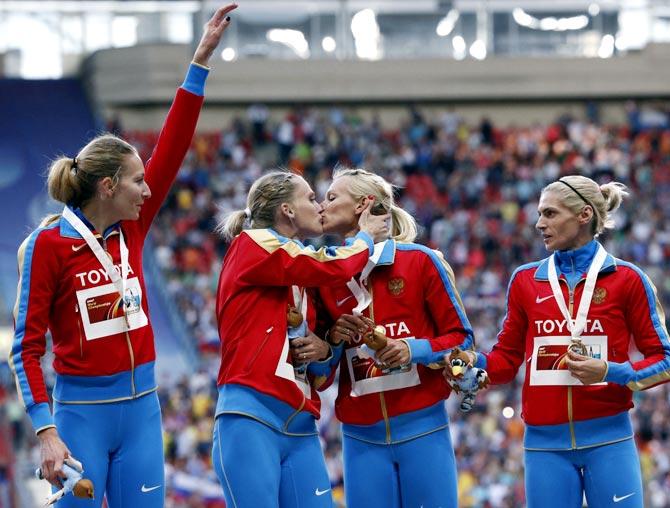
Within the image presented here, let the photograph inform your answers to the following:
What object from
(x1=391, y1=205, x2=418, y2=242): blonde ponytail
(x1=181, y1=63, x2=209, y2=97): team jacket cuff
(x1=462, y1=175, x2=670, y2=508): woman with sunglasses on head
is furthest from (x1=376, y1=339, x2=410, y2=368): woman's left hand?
(x1=181, y1=63, x2=209, y2=97): team jacket cuff

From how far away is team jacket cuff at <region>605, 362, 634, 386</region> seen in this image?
596 cm

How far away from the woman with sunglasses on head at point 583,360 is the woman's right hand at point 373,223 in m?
0.70

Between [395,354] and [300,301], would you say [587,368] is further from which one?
[300,301]

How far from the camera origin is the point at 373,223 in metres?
6.17

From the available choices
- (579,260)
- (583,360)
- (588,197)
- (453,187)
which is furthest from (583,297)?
(453,187)

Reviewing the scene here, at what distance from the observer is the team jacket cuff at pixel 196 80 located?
19.6 ft

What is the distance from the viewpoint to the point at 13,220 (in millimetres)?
28141

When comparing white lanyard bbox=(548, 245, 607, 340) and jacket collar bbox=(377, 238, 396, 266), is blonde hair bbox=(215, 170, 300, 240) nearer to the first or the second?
jacket collar bbox=(377, 238, 396, 266)

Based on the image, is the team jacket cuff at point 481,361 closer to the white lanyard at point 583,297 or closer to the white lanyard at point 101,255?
the white lanyard at point 583,297

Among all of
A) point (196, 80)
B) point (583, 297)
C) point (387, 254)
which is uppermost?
point (196, 80)

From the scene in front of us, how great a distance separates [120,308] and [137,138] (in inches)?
898

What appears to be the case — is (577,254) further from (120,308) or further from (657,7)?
(657,7)

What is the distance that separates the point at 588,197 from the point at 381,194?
942mm

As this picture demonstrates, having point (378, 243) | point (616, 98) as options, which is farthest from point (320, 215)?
point (616, 98)
